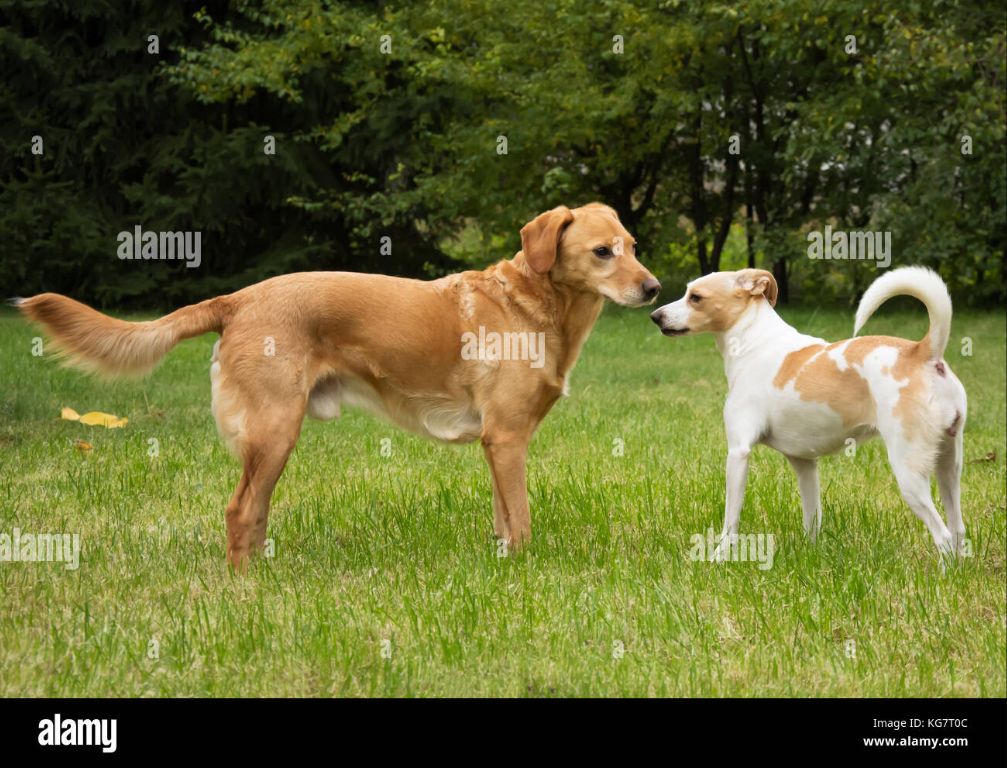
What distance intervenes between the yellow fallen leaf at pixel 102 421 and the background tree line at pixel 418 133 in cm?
1056

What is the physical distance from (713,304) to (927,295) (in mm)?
1022

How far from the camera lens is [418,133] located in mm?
21406

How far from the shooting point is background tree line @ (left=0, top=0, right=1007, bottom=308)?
19.1 metres

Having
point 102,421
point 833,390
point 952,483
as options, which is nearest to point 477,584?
point 833,390

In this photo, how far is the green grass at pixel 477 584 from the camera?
12.5ft

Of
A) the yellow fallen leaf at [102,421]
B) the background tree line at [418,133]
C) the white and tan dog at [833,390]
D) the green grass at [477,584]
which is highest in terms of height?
the background tree line at [418,133]

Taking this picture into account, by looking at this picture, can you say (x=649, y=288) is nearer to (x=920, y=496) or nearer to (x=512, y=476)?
(x=512, y=476)

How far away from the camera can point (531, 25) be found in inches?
809

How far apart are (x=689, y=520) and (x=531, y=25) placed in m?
16.3

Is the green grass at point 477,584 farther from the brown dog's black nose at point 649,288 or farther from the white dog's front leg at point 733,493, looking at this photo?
the brown dog's black nose at point 649,288

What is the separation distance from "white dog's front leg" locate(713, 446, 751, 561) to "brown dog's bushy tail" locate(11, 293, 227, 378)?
240cm

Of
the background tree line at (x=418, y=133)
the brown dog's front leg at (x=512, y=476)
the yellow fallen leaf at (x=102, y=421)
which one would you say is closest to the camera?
the brown dog's front leg at (x=512, y=476)

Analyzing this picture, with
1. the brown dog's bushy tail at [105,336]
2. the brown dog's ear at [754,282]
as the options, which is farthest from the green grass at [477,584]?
the brown dog's ear at [754,282]

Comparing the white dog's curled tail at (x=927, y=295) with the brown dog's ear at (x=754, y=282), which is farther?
the brown dog's ear at (x=754, y=282)
